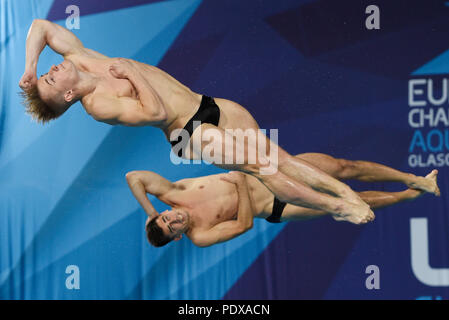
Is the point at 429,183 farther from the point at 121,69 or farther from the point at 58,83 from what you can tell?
the point at 58,83

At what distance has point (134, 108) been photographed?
12.4ft

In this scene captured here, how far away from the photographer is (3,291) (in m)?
5.59

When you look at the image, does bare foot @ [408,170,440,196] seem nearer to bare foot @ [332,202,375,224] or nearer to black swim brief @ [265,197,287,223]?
black swim brief @ [265,197,287,223]

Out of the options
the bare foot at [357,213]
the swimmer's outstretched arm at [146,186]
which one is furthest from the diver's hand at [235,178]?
the bare foot at [357,213]

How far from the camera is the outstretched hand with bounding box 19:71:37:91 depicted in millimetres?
3855

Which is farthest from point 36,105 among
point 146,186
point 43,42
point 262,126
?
point 262,126

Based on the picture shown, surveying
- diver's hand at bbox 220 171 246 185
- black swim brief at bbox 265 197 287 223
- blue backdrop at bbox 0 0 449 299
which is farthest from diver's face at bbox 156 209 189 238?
blue backdrop at bbox 0 0 449 299

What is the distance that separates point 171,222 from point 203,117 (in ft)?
3.34

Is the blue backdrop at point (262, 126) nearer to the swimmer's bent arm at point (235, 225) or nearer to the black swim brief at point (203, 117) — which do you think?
the swimmer's bent arm at point (235, 225)

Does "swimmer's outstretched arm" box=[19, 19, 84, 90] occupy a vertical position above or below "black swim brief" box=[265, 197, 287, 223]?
above

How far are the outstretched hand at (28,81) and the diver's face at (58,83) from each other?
0.11ft

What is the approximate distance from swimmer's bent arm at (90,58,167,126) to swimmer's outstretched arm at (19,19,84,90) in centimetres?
48

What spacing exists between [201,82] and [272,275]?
1888mm

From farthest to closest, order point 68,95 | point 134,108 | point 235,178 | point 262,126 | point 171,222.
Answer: point 262,126 → point 235,178 → point 171,222 → point 68,95 → point 134,108
